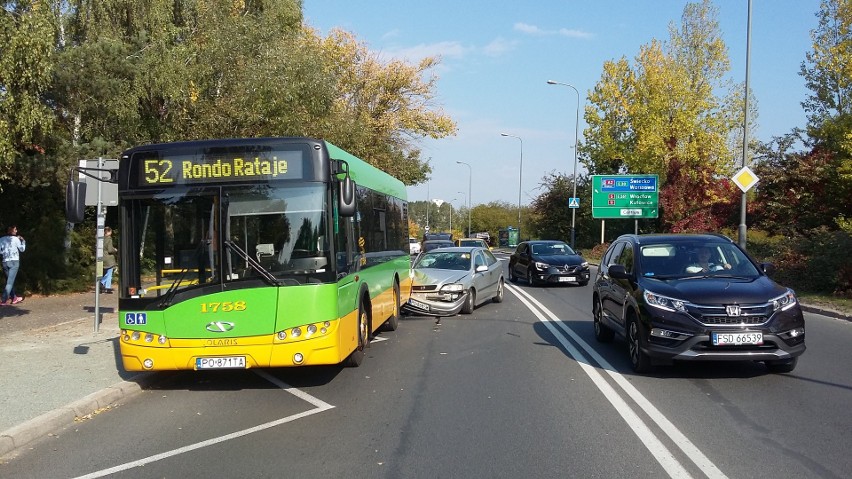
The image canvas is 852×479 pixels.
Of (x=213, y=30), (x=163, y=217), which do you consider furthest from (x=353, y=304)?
(x=213, y=30)

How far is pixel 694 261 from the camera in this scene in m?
8.84

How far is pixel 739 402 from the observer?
6.94m

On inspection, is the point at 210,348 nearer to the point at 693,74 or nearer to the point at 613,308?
the point at 613,308

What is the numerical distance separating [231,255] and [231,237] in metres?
0.19

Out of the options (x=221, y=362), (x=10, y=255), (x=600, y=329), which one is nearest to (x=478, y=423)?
(x=221, y=362)

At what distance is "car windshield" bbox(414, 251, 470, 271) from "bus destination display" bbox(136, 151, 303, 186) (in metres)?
8.20

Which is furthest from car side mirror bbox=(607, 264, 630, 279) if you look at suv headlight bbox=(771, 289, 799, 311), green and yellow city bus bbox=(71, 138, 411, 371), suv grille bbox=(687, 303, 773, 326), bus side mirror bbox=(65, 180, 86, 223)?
bus side mirror bbox=(65, 180, 86, 223)

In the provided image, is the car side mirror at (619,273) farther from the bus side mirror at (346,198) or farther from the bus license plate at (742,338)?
the bus side mirror at (346,198)

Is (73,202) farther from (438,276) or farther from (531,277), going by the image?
(531,277)

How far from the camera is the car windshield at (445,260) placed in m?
15.6

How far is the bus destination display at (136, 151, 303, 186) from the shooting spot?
25.1 feet

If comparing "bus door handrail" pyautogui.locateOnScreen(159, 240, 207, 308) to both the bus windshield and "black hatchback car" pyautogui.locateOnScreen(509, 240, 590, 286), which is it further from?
"black hatchback car" pyautogui.locateOnScreen(509, 240, 590, 286)

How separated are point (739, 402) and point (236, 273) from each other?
208 inches

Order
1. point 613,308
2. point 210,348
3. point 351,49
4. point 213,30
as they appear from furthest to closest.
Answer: point 351,49, point 213,30, point 613,308, point 210,348
